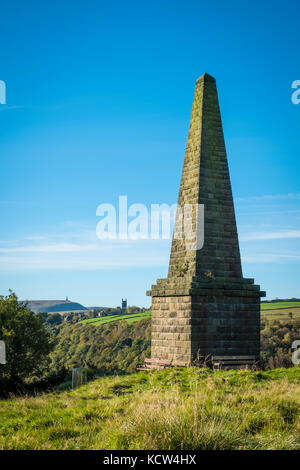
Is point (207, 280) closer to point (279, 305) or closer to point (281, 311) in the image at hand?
point (281, 311)

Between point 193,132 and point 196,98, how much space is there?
4.42 ft

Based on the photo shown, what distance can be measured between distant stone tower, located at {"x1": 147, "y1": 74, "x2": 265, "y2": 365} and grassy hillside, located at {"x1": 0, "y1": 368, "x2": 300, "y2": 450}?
10.1 feet

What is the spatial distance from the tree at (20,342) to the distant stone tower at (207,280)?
5.97 meters

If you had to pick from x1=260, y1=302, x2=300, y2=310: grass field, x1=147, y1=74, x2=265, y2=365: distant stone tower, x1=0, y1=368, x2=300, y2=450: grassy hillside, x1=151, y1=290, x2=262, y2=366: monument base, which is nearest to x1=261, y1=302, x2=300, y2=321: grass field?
x1=260, y1=302, x2=300, y2=310: grass field

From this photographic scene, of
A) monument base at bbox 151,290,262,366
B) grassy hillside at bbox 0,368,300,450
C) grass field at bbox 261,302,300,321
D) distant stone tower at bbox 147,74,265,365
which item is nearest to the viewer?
grassy hillside at bbox 0,368,300,450

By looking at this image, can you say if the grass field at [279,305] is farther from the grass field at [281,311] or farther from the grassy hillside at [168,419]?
the grassy hillside at [168,419]

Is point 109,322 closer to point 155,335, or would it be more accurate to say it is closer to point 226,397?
point 155,335

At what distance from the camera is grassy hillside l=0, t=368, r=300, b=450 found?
697cm

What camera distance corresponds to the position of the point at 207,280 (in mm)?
16094

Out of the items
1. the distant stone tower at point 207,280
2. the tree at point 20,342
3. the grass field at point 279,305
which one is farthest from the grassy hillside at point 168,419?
the grass field at point 279,305

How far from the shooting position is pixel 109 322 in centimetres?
6112

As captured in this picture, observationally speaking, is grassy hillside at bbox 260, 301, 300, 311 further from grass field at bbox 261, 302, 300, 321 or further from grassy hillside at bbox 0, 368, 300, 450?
grassy hillside at bbox 0, 368, 300, 450

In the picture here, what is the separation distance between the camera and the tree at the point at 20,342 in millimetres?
19516

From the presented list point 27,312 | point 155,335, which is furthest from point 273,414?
point 27,312
